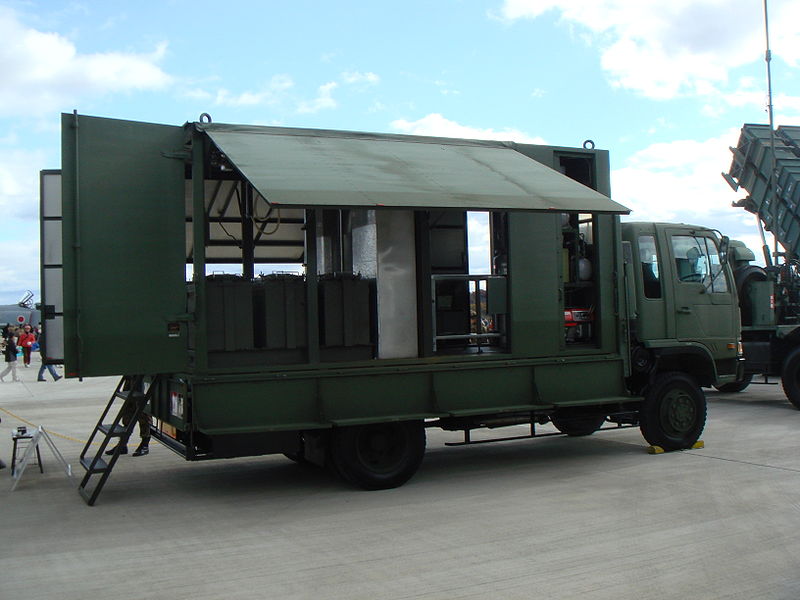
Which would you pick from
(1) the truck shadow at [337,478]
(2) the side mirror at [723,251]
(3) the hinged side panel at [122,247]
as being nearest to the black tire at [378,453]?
(1) the truck shadow at [337,478]

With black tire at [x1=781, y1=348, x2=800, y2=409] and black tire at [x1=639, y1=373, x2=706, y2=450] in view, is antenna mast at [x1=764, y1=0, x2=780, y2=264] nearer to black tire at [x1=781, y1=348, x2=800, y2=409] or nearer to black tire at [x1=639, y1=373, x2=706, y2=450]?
black tire at [x1=781, y1=348, x2=800, y2=409]

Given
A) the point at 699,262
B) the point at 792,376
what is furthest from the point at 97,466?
the point at 792,376

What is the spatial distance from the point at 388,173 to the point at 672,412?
4.62 metres

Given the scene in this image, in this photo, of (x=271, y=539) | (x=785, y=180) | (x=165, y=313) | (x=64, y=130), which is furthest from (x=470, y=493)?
(x=785, y=180)

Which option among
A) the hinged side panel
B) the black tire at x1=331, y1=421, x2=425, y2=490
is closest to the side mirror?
the black tire at x1=331, y1=421, x2=425, y2=490

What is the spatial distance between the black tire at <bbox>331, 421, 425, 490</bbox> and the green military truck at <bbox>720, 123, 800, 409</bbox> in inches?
338

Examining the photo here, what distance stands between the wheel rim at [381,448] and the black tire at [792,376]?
867 centimetres

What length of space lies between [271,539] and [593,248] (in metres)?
4.98

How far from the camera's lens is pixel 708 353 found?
9.44m

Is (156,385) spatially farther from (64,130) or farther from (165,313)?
(64,130)

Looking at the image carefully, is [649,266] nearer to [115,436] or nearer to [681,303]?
[681,303]

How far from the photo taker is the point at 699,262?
31.9ft

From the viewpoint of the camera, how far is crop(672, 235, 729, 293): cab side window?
9578 millimetres

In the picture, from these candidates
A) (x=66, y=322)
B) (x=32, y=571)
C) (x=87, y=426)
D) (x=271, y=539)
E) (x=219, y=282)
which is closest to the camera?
Answer: (x=32, y=571)
